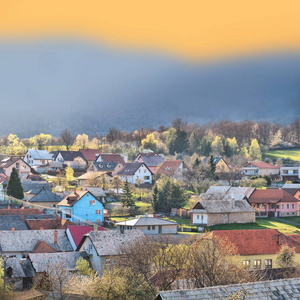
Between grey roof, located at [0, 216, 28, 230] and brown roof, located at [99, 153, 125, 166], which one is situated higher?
brown roof, located at [99, 153, 125, 166]

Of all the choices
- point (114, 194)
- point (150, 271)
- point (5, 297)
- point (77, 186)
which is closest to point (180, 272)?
point (150, 271)

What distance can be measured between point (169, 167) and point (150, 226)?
46.5 meters

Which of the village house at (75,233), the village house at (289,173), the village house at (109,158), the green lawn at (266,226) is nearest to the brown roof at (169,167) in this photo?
the village house at (109,158)

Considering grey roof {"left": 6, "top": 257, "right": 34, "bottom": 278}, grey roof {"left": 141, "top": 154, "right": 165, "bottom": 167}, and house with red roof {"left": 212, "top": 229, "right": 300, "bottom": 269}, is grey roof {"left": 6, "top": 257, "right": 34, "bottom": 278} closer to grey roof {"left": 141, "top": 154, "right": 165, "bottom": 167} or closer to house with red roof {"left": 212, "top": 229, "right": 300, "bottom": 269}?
house with red roof {"left": 212, "top": 229, "right": 300, "bottom": 269}

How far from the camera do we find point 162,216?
7350 cm

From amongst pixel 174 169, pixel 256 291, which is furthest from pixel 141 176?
pixel 256 291

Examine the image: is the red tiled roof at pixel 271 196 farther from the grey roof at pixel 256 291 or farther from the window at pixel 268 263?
the grey roof at pixel 256 291

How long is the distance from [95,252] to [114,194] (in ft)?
126

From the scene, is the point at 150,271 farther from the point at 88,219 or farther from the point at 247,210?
the point at 247,210

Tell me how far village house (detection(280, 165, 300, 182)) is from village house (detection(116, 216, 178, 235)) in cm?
5225

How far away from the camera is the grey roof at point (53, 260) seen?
146 ft

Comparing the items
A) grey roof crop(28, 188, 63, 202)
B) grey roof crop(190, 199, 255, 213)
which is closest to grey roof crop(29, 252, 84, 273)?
grey roof crop(190, 199, 255, 213)

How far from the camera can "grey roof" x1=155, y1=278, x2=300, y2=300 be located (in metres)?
19.1

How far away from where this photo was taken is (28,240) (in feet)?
171
